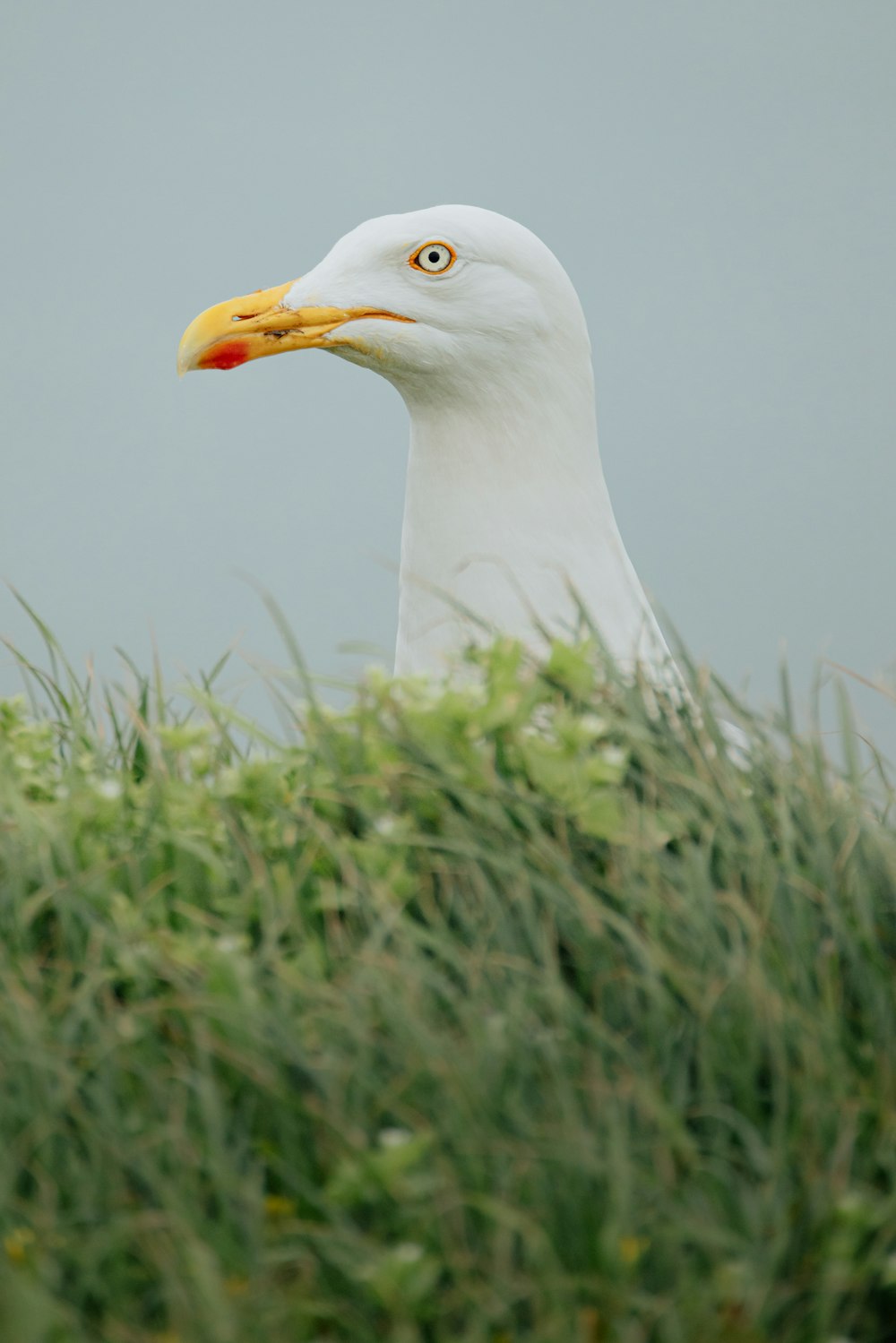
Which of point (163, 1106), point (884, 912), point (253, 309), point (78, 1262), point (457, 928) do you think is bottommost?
point (78, 1262)

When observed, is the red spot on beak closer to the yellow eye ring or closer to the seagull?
the seagull

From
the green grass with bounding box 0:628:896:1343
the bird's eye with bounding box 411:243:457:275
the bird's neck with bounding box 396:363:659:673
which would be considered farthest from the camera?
the bird's eye with bounding box 411:243:457:275

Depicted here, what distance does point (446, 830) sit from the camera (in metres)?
2.12

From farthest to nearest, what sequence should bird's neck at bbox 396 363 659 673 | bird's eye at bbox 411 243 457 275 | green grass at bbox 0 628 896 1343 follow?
bird's eye at bbox 411 243 457 275, bird's neck at bbox 396 363 659 673, green grass at bbox 0 628 896 1343

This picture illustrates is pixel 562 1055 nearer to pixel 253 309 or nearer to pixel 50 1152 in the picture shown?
pixel 50 1152

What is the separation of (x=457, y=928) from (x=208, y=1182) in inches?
20.3

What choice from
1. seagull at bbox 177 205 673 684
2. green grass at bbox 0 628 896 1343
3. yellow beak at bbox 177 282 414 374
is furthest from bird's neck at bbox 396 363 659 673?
green grass at bbox 0 628 896 1343

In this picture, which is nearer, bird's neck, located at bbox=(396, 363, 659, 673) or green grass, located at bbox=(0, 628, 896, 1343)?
green grass, located at bbox=(0, 628, 896, 1343)

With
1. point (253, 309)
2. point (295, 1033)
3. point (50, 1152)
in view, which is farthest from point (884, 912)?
point (253, 309)

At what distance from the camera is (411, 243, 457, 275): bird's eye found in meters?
3.55

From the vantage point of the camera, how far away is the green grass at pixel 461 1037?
161 cm

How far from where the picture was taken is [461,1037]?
185 centimetres

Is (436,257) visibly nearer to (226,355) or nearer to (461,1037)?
(226,355)

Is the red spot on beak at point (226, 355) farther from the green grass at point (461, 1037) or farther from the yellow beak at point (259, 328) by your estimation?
the green grass at point (461, 1037)
